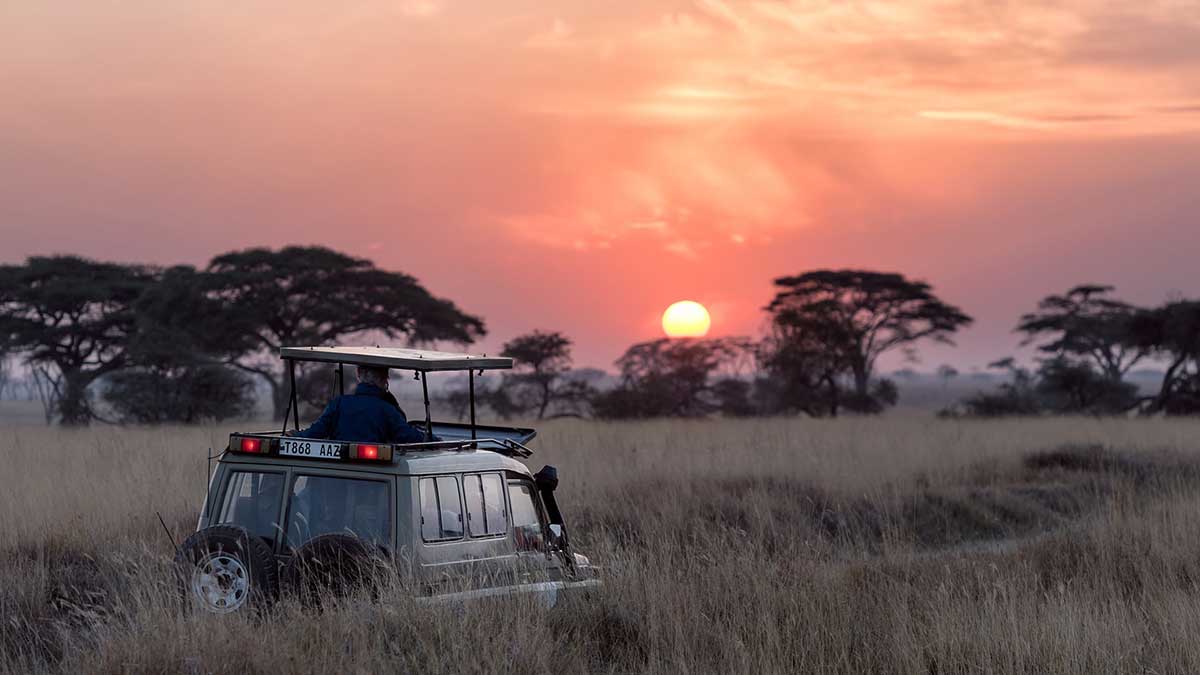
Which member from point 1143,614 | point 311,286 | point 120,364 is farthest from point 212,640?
point 120,364

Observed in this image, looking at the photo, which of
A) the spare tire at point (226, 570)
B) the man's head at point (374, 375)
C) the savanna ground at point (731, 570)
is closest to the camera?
the savanna ground at point (731, 570)

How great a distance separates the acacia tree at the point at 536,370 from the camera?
42.5 metres

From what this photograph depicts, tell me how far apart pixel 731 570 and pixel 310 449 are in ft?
10.8

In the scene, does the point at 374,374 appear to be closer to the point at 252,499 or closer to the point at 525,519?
the point at 252,499

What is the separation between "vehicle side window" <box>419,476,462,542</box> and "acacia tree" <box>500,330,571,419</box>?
34.5m

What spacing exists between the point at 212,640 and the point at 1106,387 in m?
45.6

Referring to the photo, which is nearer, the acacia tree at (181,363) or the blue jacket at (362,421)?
the blue jacket at (362,421)

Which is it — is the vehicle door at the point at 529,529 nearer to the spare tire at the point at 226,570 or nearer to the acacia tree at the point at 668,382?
the spare tire at the point at 226,570

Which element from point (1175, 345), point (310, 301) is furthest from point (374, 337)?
point (1175, 345)

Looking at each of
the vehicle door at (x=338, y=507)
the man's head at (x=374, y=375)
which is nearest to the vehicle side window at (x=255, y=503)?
the vehicle door at (x=338, y=507)

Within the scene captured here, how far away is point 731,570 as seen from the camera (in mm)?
9289

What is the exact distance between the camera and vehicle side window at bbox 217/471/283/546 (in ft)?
25.2

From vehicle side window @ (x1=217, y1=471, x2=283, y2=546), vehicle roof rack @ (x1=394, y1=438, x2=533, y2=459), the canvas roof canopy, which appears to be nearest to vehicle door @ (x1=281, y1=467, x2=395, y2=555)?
vehicle side window @ (x1=217, y1=471, x2=283, y2=546)

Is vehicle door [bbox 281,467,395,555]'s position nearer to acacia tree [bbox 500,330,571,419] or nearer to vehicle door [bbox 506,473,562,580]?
vehicle door [bbox 506,473,562,580]
